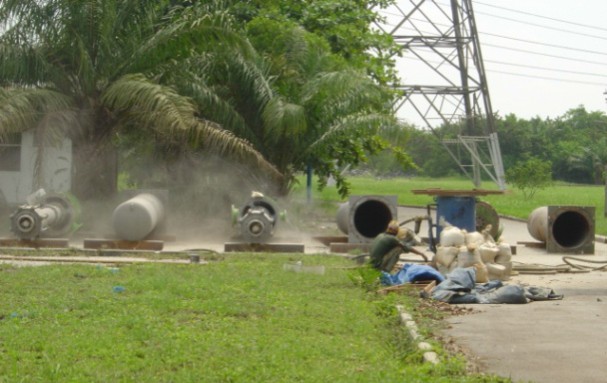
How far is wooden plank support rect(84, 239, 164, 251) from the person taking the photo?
65.8 feet

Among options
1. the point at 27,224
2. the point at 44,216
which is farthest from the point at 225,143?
the point at 27,224

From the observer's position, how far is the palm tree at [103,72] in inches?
889

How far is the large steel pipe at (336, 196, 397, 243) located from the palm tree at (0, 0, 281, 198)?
2.33 metres

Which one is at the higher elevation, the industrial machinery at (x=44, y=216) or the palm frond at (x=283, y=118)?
the palm frond at (x=283, y=118)

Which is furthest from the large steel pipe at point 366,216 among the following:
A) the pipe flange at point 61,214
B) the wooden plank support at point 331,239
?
the pipe flange at point 61,214

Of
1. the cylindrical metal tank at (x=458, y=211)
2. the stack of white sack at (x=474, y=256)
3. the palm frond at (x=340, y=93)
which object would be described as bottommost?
the stack of white sack at (x=474, y=256)

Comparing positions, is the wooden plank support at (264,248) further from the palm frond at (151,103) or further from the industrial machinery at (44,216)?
the industrial machinery at (44,216)

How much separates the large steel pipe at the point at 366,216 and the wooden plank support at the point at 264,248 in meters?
1.20

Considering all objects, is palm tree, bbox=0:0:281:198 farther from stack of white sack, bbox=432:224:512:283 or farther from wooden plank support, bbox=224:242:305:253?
stack of white sack, bbox=432:224:512:283

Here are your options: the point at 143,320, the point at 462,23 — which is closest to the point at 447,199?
the point at 143,320

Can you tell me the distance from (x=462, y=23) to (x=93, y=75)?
21.5m

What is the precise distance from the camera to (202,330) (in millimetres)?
9680

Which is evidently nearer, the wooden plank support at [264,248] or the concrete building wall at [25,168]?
the wooden plank support at [264,248]

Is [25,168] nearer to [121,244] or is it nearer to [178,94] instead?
[178,94]
